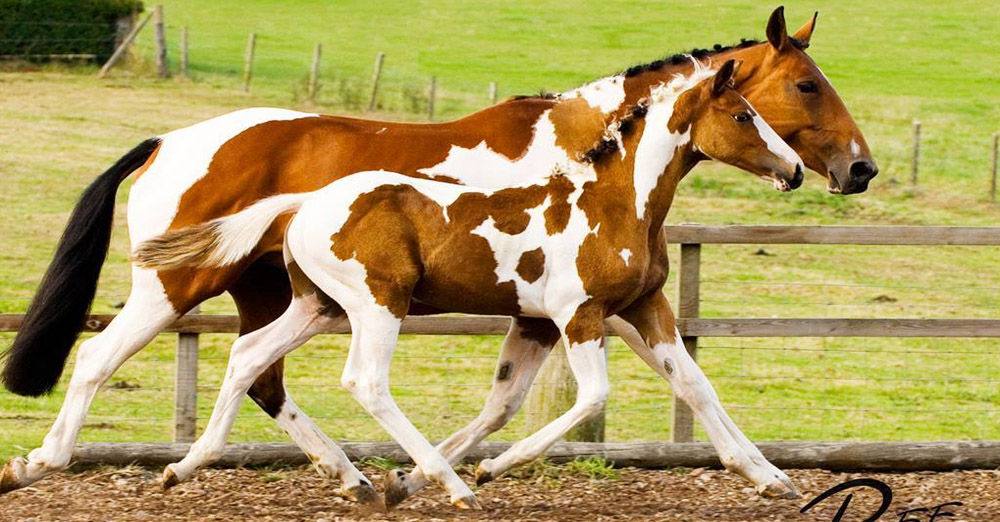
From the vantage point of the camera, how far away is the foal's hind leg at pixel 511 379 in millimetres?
5602

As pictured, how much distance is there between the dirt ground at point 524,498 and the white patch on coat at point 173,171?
1.05m

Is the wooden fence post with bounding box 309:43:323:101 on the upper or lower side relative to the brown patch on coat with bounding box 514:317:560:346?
lower

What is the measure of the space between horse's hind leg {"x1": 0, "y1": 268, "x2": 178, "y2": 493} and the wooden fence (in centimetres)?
84

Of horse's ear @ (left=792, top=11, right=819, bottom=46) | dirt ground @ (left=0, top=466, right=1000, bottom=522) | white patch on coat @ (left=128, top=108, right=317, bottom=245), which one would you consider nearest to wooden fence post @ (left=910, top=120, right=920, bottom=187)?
dirt ground @ (left=0, top=466, right=1000, bottom=522)

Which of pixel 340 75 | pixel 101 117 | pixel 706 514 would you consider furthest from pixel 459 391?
pixel 340 75

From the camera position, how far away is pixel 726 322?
6812 mm

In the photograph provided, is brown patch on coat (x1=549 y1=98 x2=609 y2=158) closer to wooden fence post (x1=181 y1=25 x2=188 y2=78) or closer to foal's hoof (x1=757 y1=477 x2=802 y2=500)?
foal's hoof (x1=757 y1=477 x2=802 y2=500)

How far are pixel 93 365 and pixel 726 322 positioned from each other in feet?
9.43

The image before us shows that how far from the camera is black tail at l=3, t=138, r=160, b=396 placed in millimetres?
5848

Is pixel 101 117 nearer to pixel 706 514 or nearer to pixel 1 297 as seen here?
A: pixel 1 297

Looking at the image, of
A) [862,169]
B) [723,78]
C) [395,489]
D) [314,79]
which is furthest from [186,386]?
[314,79]

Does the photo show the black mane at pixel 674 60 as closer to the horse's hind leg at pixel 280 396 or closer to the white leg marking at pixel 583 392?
the white leg marking at pixel 583 392

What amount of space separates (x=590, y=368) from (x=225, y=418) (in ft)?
4.56

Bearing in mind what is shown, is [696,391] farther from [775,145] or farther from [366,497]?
[366,497]
